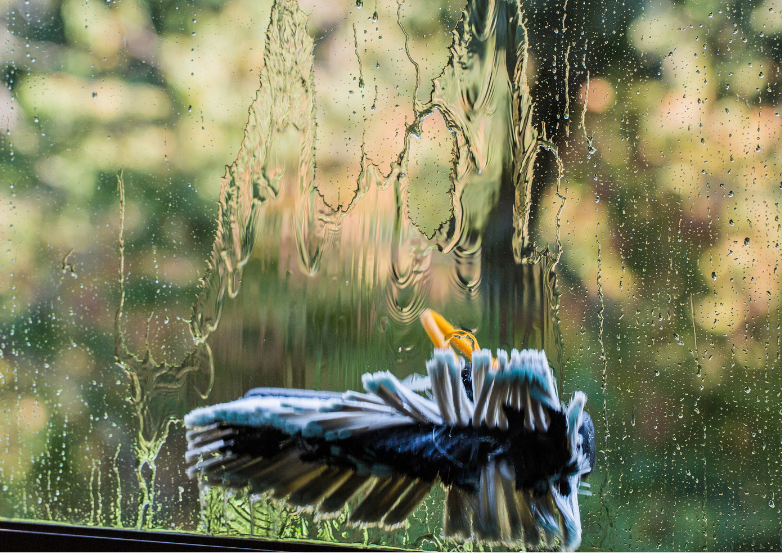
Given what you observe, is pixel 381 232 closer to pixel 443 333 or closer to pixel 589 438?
pixel 443 333

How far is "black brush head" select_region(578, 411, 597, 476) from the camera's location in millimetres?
918

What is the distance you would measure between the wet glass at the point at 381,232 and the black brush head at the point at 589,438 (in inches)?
0.5

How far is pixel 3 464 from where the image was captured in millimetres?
998

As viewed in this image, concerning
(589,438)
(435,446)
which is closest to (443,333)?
(435,446)

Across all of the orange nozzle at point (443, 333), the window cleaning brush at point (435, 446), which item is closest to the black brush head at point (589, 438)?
the window cleaning brush at point (435, 446)

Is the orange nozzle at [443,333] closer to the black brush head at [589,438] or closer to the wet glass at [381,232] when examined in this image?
the wet glass at [381,232]

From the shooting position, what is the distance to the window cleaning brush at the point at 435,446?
2.97ft

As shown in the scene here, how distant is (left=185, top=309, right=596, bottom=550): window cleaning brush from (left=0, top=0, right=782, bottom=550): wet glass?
26 millimetres

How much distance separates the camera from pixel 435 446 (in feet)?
3.01

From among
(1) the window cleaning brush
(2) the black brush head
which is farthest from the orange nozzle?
(2) the black brush head

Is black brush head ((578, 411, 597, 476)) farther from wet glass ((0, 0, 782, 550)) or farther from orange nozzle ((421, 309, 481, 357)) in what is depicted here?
orange nozzle ((421, 309, 481, 357))

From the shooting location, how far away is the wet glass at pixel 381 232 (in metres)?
0.92

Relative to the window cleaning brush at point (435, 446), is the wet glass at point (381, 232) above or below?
above

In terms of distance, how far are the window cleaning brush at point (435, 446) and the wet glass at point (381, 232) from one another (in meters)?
0.03
